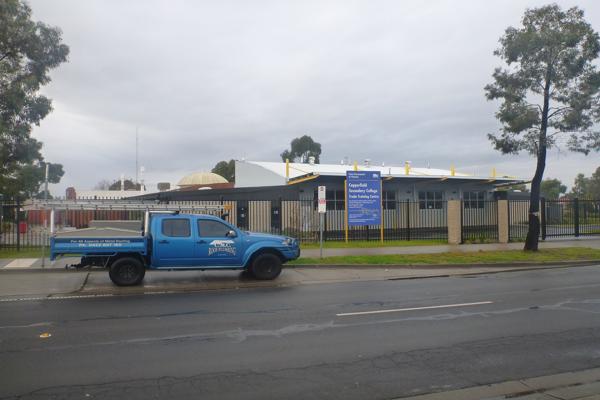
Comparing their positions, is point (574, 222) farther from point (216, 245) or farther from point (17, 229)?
point (17, 229)

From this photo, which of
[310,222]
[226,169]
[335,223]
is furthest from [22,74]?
[226,169]

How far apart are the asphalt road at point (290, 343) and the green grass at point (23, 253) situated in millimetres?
7574

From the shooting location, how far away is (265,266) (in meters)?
13.0

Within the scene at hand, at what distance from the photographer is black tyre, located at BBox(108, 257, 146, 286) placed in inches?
467

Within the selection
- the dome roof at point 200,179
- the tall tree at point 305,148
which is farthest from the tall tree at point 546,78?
the tall tree at point 305,148

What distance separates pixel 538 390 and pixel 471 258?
12.9 metres

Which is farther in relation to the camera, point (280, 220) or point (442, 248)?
point (280, 220)

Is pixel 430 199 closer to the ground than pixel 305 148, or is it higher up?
closer to the ground

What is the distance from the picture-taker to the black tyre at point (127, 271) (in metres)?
11.9

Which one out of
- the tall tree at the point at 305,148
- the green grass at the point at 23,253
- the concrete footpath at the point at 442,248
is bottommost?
the concrete footpath at the point at 442,248

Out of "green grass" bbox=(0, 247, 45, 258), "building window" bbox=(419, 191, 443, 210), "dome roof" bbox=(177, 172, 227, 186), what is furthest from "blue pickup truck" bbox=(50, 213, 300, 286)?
"dome roof" bbox=(177, 172, 227, 186)

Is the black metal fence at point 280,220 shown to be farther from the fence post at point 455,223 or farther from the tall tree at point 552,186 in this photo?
the tall tree at point 552,186

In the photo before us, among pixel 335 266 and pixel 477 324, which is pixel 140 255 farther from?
pixel 477 324

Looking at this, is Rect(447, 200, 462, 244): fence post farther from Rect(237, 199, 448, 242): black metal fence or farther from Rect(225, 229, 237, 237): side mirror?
Rect(225, 229, 237, 237): side mirror
